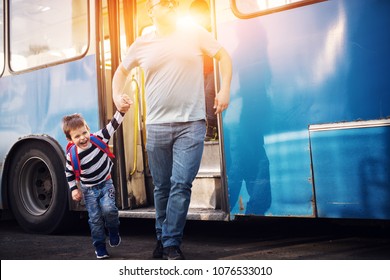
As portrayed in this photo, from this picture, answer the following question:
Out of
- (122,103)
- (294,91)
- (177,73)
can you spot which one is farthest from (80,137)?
(294,91)

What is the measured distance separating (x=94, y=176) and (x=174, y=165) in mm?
683

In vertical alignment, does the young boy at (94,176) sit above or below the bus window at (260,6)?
below

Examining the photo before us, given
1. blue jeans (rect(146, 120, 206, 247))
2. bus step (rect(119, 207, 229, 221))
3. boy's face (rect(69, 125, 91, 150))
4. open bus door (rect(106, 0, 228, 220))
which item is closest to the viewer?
blue jeans (rect(146, 120, 206, 247))

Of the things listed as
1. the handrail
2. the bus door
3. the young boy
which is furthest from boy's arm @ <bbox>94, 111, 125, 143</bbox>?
the handrail

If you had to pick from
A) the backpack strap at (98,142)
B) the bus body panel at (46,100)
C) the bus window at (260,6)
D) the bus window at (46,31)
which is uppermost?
the bus window at (46,31)

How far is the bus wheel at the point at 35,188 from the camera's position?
504cm

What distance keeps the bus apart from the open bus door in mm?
12

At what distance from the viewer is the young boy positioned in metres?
3.76

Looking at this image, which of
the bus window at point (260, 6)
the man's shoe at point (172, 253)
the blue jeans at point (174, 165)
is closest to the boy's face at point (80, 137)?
the blue jeans at point (174, 165)

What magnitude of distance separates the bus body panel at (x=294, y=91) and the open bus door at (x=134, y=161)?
609 millimetres

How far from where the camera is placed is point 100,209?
3.85 meters

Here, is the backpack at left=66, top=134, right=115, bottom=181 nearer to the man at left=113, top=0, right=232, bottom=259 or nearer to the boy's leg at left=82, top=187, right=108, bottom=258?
the boy's leg at left=82, top=187, right=108, bottom=258

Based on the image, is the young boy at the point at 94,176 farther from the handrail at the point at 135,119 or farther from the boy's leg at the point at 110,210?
the handrail at the point at 135,119

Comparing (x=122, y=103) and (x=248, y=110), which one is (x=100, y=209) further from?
(x=248, y=110)
